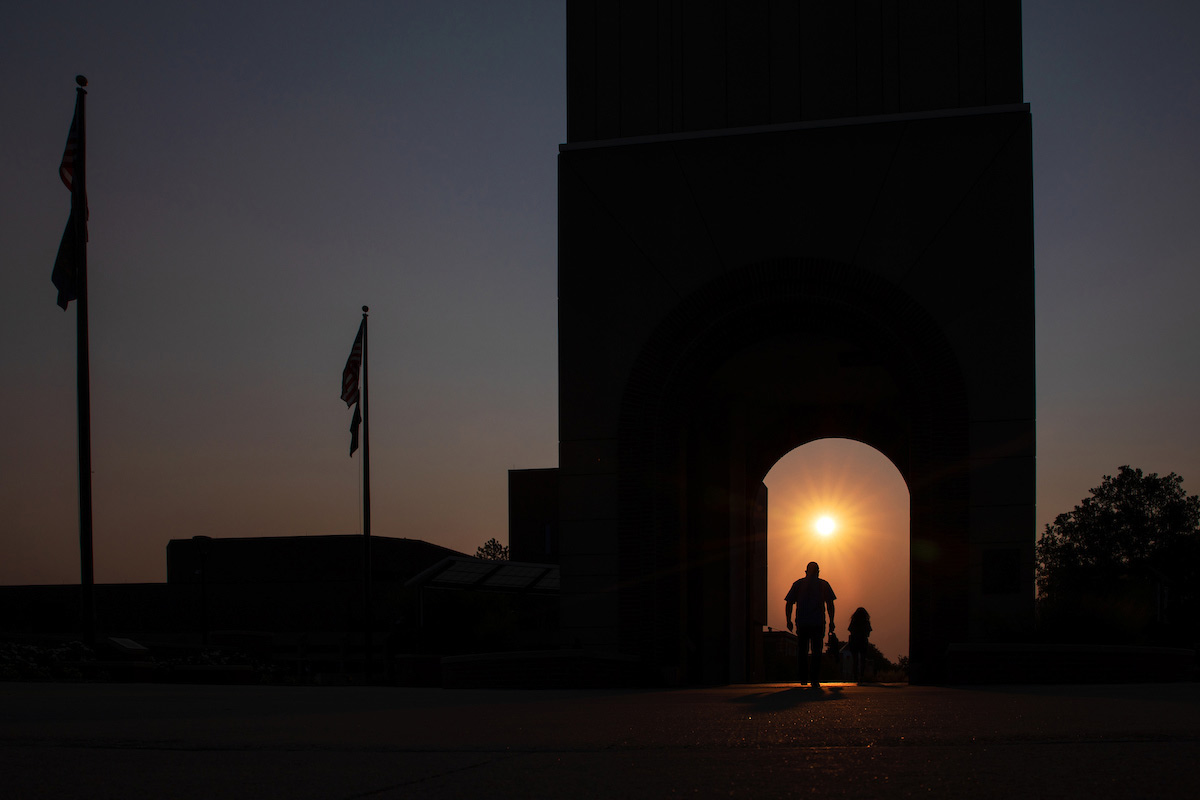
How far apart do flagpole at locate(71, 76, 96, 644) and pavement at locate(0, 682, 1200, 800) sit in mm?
11356

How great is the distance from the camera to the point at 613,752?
215 inches

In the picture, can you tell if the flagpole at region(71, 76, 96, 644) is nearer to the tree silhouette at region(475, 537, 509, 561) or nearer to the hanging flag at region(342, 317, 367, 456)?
the hanging flag at region(342, 317, 367, 456)

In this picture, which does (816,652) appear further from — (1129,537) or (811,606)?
(1129,537)

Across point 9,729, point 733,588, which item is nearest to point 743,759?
point 9,729

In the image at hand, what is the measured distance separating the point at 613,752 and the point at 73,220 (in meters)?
18.4

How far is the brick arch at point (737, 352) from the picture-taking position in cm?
1742

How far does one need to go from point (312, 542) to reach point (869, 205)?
4832 cm

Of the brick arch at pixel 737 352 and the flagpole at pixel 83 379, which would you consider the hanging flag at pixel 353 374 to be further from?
the brick arch at pixel 737 352

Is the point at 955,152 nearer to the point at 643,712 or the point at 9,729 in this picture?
the point at 643,712

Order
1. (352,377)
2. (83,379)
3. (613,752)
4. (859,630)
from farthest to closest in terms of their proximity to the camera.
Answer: (352,377) → (859,630) → (83,379) → (613,752)

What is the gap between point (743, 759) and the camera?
508cm

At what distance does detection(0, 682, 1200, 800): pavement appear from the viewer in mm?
4230

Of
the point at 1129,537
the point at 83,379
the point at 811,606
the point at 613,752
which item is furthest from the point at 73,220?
the point at 1129,537

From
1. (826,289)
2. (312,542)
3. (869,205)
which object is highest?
(869,205)
